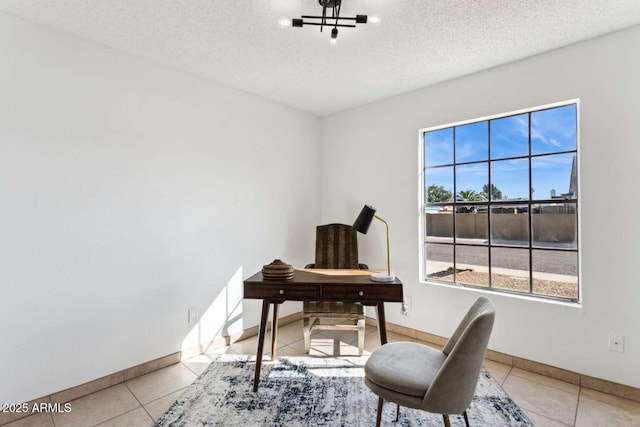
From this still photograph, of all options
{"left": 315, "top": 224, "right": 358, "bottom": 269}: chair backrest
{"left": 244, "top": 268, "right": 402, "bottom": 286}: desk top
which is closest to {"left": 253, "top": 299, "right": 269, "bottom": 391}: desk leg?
{"left": 244, "top": 268, "right": 402, "bottom": 286}: desk top

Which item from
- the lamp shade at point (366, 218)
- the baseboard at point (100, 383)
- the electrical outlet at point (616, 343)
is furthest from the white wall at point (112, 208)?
the electrical outlet at point (616, 343)

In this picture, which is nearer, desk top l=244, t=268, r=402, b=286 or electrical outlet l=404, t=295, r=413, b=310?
desk top l=244, t=268, r=402, b=286

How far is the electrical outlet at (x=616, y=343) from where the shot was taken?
220 cm

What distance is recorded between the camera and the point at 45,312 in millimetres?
2117

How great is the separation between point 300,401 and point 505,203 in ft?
7.94

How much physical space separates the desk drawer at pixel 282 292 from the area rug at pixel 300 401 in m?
0.70

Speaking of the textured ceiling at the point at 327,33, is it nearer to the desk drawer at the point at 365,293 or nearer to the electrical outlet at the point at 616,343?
the desk drawer at the point at 365,293

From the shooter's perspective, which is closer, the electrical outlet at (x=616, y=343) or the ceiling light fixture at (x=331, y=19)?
the ceiling light fixture at (x=331, y=19)

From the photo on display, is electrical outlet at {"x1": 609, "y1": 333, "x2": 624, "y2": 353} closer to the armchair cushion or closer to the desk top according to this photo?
the armchair cushion

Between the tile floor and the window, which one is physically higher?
the window

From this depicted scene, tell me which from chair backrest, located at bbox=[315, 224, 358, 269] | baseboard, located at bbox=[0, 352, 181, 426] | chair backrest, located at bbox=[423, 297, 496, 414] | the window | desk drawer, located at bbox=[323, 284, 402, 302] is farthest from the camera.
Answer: chair backrest, located at bbox=[315, 224, 358, 269]

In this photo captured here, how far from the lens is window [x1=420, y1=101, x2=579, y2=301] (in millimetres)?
2531

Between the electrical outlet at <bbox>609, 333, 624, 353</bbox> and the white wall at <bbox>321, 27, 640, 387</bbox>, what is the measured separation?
0.11 ft

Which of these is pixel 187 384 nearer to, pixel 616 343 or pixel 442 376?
pixel 442 376
